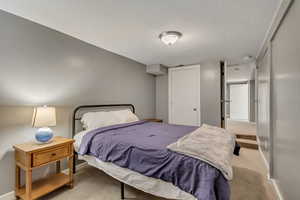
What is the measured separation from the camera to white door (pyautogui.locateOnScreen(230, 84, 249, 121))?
8492 millimetres

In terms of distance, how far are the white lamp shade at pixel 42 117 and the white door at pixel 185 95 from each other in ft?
11.9

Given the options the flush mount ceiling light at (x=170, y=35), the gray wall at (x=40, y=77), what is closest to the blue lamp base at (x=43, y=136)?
the gray wall at (x=40, y=77)

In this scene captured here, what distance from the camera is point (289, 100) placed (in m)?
1.58

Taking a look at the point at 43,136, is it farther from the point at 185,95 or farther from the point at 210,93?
the point at 210,93

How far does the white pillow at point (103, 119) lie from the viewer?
2670 millimetres

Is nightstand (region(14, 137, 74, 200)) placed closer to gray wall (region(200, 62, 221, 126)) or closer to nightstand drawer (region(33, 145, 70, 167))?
nightstand drawer (region(33, 145, 70, 167))

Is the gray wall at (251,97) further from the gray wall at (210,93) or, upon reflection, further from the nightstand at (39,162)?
the nightstand at (39,162)

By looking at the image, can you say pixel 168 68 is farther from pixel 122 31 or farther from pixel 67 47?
pixel 67 47

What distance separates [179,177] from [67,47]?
2705 millimetres

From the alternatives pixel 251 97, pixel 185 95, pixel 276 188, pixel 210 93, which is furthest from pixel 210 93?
pixel 251 97

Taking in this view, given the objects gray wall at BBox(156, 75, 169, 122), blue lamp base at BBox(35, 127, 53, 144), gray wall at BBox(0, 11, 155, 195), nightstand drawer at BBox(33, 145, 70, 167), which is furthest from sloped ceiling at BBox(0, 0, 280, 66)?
gray wall at BBox(156, 75, 169, 122)

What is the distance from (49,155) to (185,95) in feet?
12.7

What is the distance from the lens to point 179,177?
4.78 feet

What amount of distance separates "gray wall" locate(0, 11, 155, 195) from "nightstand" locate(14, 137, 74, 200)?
171mm
